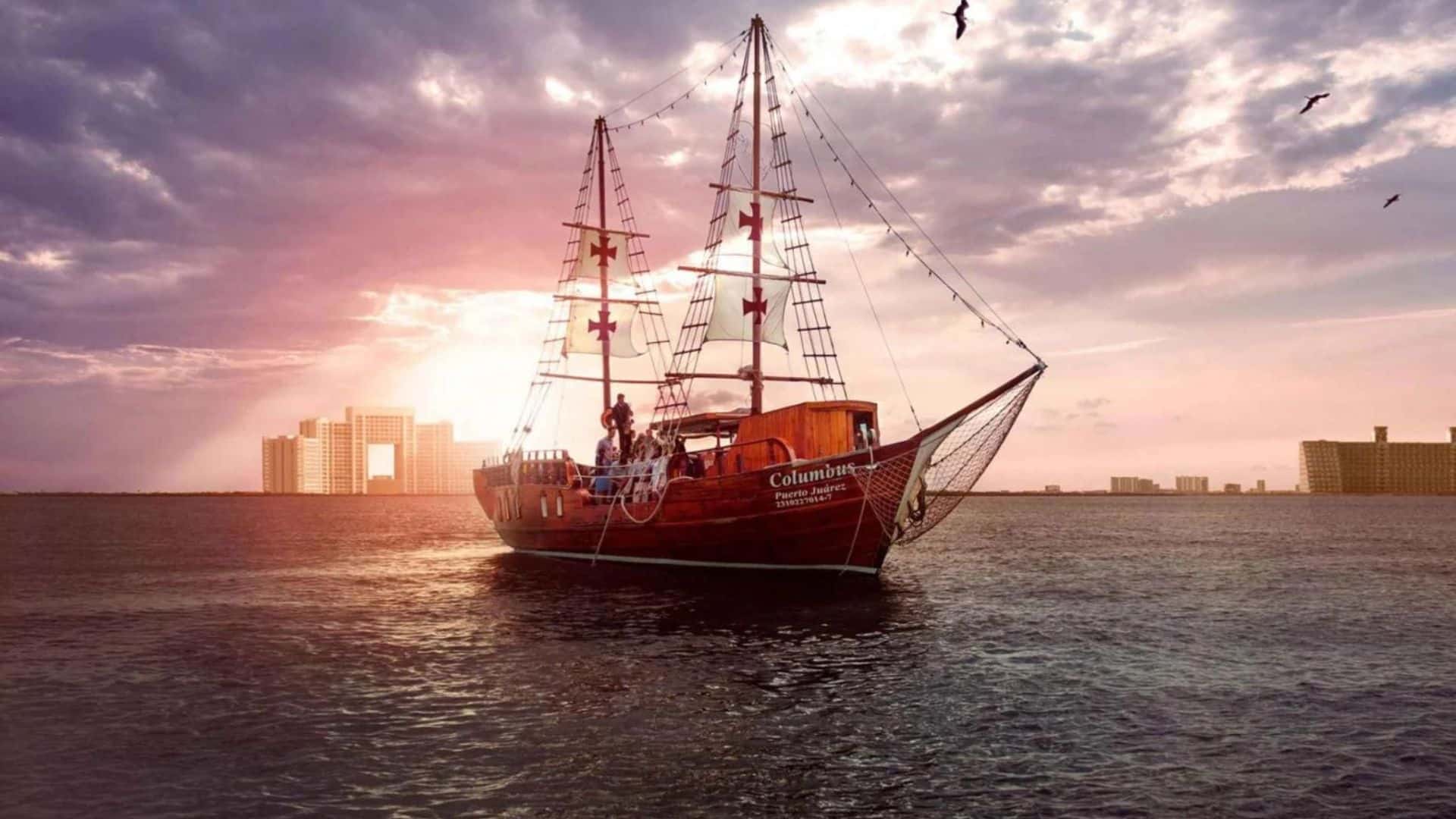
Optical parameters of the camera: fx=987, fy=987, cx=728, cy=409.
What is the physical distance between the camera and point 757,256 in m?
40.6

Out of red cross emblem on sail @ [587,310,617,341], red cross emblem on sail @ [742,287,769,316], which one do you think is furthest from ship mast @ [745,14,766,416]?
red cross emblem on sail @ [587,310,617,341]

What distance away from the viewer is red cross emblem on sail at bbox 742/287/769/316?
4009 centimetres

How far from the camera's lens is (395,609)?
1206 inches

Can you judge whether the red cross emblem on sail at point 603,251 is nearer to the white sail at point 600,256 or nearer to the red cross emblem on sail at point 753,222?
the white sail at point 600,256

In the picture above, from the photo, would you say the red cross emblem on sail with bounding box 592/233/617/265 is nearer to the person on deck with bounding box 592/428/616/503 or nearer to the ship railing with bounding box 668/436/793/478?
the person on deck with bounding box 592/428/616/503

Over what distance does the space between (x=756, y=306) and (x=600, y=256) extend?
17597 mm

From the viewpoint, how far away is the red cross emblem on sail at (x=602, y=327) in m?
53.9

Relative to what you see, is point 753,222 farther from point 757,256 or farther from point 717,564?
point 717,564

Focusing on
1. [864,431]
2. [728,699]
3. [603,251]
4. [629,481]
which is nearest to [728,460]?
[629,481]

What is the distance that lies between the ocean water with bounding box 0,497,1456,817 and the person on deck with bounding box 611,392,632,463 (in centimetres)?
529

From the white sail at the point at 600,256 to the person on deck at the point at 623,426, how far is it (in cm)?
1505

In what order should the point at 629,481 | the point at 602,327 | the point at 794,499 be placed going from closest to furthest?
the point at 794,499 → the point at 629,481 → the point at 602,327

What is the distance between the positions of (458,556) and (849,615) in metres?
34.5

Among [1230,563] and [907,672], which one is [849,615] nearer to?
[907,672]
